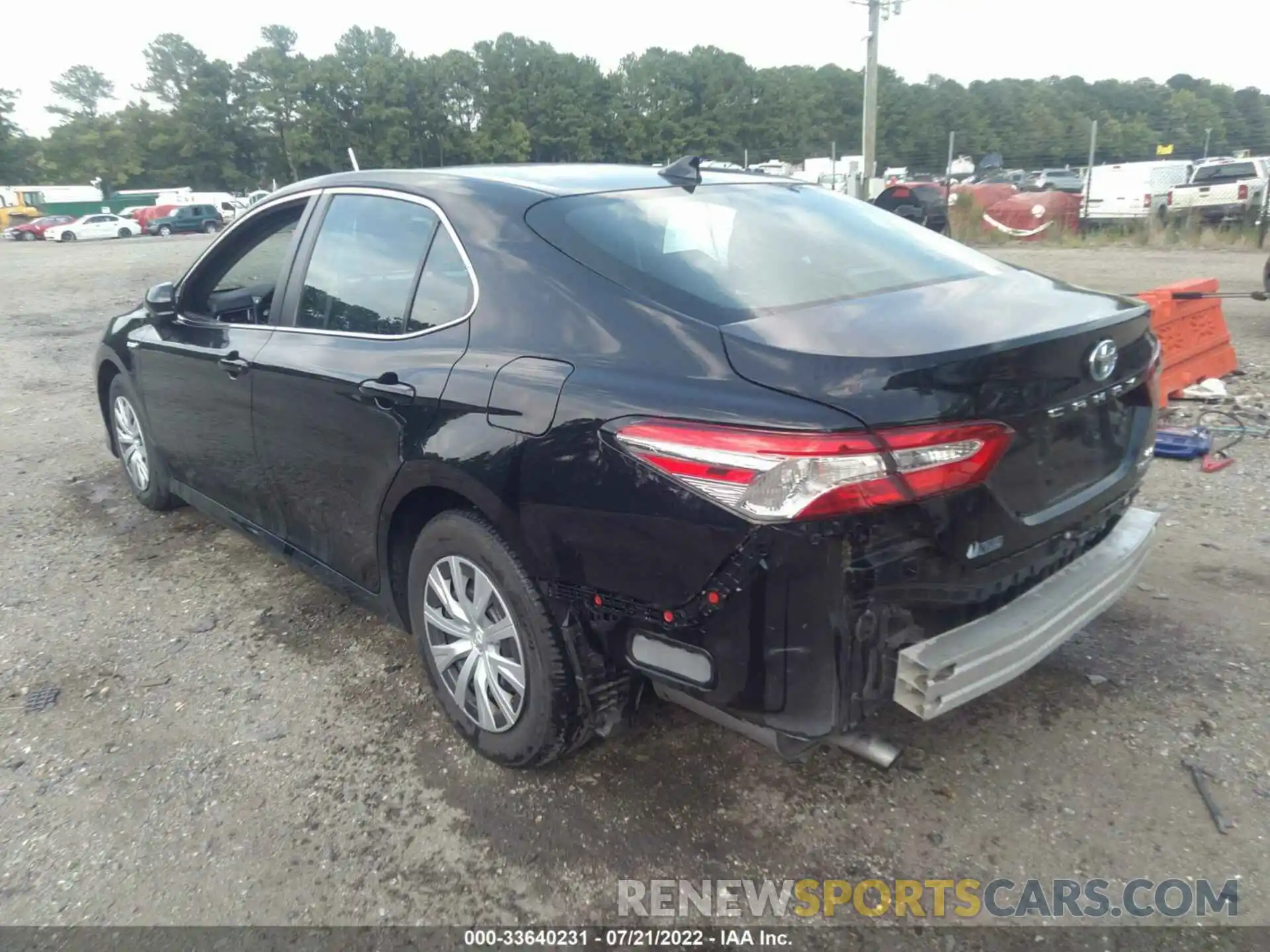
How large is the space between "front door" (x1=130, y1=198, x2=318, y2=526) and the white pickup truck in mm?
21162

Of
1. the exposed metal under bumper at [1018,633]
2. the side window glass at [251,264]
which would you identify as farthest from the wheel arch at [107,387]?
the exposed metal under bumper at [1018,633]

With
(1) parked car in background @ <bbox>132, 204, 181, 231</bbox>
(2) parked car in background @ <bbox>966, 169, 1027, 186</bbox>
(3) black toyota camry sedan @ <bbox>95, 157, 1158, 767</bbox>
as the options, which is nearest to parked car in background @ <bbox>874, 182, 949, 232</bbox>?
(2) parked car in background @ <bbox>966, 169, 1027, 186</bbox>

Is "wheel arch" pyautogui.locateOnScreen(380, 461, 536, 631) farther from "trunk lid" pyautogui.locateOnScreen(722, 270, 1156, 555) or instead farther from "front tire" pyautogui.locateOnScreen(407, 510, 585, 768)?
"trunk lid" pyautogui.locateOnScreen(722, 270, 1156, 555)

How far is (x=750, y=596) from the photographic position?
2088 mm

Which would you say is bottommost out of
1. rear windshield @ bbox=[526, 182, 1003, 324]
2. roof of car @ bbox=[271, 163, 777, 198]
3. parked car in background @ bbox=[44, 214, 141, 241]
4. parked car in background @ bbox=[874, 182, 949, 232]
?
parked car in background @ bbox=[44, 214, 141, 241]

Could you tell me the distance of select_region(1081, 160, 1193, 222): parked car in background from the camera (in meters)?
22.7

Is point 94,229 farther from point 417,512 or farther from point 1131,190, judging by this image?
point 417,512

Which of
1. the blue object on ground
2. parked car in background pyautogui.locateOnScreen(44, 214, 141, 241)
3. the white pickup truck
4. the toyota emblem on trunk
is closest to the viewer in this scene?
the toyota emblem on trunk

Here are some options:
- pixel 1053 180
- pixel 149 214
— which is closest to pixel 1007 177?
pixel 1053 180

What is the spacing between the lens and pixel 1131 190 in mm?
23656

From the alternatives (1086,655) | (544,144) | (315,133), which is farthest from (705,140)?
(1086,655)

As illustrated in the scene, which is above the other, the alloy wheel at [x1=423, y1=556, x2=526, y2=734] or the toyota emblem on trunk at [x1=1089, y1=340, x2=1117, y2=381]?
the toyota emblem on trunk at [x1=1089, y1=340, x2=1117, y2=381]

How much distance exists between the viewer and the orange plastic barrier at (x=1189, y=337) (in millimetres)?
6293

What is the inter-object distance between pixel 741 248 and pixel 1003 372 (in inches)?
37.3
